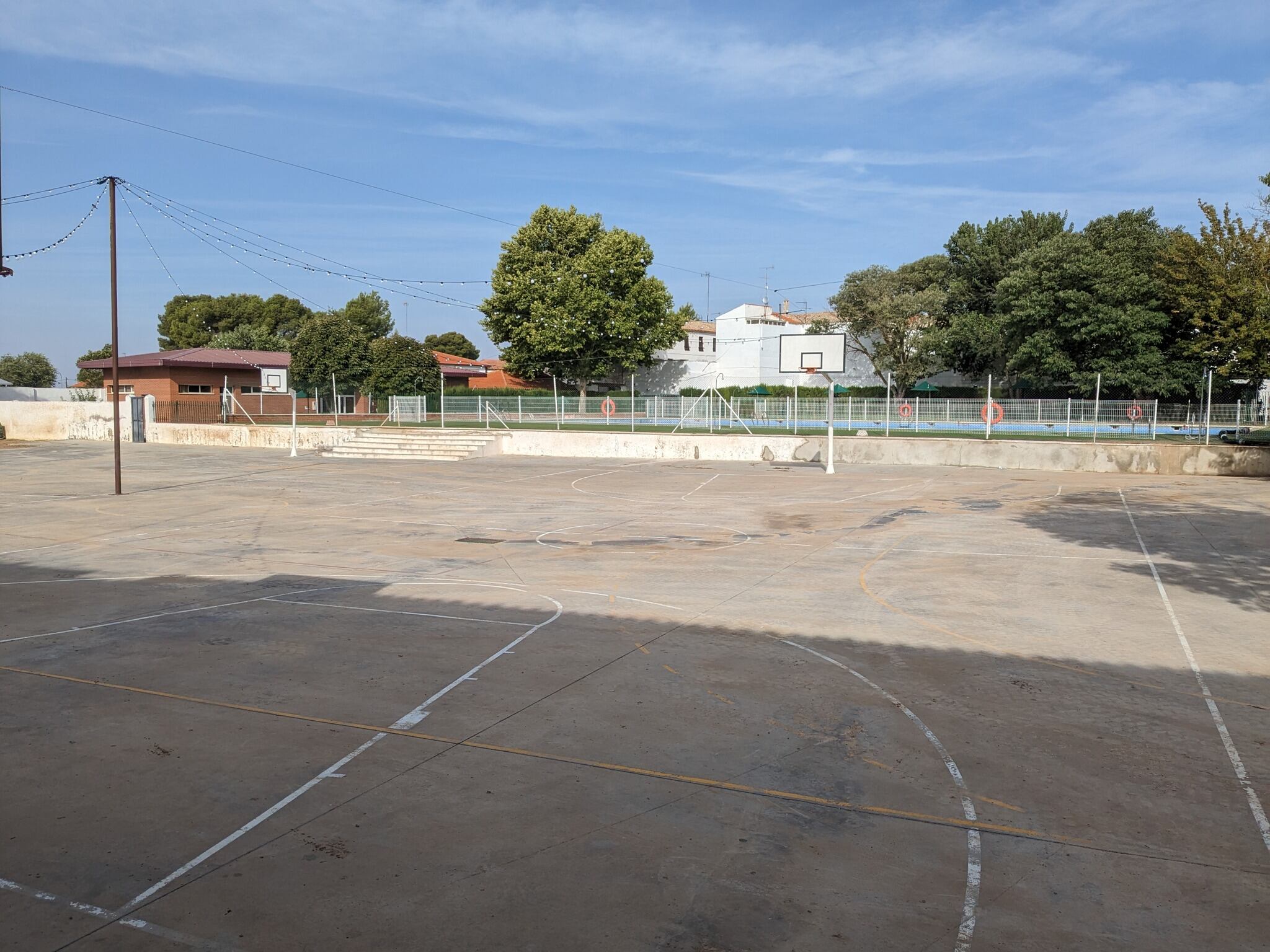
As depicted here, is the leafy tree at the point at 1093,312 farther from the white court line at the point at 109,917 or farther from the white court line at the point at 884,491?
the white court line at the point at 109,917

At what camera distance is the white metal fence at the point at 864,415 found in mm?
40750

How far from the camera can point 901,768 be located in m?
6.75

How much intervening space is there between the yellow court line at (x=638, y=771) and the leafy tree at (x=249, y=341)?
81717 mm

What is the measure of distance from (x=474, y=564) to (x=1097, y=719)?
32.0ft

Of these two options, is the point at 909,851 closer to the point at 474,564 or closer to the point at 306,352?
the point at 474,564

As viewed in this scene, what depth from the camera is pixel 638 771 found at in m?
6.65

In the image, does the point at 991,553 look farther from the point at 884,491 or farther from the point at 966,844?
the point at 966,844

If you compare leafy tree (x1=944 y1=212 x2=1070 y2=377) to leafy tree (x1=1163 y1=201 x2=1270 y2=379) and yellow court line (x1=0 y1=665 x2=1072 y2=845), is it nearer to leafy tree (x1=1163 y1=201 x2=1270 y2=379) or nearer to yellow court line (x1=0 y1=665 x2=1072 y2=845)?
leafy tree (x1=1163 y1=201 x2=1270 y2=379)

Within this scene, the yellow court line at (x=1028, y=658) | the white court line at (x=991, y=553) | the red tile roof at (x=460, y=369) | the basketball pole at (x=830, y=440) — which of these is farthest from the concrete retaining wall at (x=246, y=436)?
the yellow court line at (x=1028, y=658)

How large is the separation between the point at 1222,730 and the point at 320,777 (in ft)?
23.2

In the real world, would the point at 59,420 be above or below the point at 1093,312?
below

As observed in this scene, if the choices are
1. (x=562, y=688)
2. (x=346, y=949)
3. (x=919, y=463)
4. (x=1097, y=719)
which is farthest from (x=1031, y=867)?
(x=919, y=463)

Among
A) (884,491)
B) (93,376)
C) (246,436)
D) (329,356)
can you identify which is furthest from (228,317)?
(884,491)

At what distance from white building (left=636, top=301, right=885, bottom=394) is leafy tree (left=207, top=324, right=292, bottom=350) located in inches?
1335
